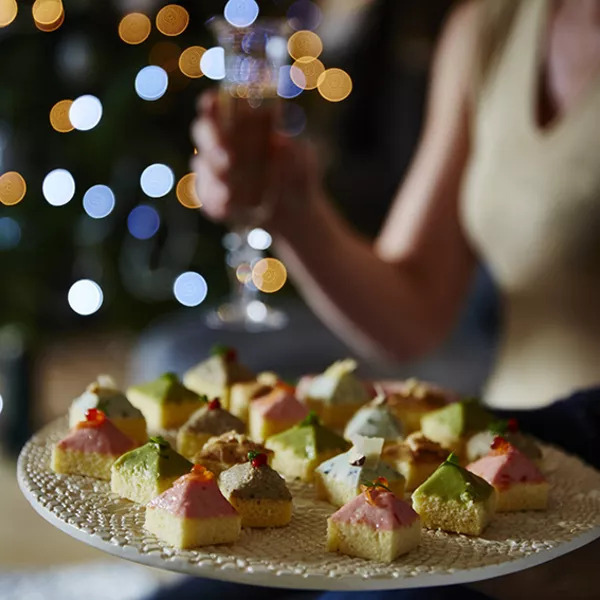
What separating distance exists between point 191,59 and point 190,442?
2527mm

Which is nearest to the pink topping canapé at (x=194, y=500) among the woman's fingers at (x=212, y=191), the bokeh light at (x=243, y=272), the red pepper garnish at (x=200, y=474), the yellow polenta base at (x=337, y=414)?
the red pepper garnish at (x=200, y=474)

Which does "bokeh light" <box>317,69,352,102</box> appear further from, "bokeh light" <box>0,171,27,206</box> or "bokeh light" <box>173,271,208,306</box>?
"bokeh light" <box>0,171,27,206</box>

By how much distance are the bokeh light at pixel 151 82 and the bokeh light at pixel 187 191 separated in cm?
32

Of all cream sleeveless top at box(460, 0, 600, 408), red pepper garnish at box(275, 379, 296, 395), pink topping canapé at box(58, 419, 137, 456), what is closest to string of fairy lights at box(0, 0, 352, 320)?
cream sleeveless top at box(460, 0, 600, 408)

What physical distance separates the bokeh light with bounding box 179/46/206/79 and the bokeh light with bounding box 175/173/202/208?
0.38 meters

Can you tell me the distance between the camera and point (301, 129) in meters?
4.18

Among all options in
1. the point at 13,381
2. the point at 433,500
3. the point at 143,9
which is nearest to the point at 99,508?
the point at 433,500

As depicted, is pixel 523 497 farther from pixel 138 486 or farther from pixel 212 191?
pixel 212 191

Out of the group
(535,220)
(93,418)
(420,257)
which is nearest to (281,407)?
(93,418)

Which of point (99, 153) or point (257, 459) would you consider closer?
point (257, 459)

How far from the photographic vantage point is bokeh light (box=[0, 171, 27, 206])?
3.56 meters

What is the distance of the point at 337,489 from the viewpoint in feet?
3.27

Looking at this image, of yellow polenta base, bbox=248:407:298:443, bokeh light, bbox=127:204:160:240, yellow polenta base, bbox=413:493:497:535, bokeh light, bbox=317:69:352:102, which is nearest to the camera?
yellow polenta base, bbox=413:493:497:535

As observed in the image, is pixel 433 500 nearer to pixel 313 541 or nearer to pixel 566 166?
pixel 313 541
